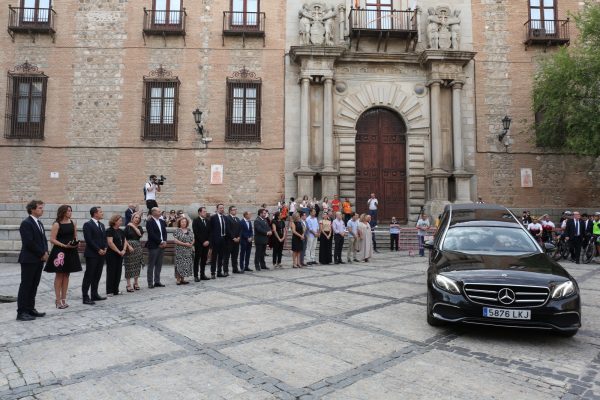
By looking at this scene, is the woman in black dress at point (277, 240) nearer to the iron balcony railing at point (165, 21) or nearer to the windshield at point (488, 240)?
the windshield at point (488, 240)

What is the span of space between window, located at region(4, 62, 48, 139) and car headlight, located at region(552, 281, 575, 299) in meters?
21.5

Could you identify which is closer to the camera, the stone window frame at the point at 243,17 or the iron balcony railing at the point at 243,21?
the iron balcony railing at the point at 243,21

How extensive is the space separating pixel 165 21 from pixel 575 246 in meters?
20.1

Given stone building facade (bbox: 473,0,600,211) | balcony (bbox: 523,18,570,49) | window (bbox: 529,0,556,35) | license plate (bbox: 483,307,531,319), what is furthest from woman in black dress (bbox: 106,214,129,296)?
window (bbox: 529,0,556,35)

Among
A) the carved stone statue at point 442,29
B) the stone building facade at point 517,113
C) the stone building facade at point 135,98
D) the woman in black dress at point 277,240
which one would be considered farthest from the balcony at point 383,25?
the woman in black dress at point 277,240

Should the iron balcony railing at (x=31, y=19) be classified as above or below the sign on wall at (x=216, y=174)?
above

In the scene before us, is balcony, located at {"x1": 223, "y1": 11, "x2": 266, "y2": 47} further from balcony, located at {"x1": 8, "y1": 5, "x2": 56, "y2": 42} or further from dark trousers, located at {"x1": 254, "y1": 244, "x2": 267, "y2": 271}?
dark trousers, located at {"x1": 254, "y1": 244, "x2": 267, "y2": 271}

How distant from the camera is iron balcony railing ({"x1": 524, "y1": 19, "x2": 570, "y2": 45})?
20578mm

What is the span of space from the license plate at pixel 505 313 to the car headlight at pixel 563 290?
41cm

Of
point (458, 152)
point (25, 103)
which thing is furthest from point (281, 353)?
point (25, 103)

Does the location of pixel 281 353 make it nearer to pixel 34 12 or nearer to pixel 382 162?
pixel 382 162

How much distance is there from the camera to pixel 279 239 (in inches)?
484

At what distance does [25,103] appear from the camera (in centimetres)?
1966

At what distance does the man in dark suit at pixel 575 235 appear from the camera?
14.2m
